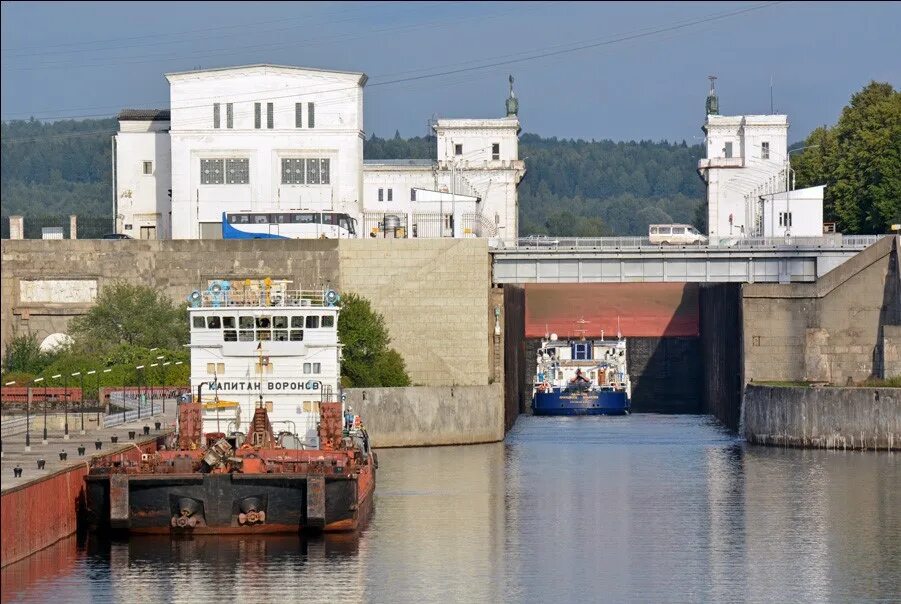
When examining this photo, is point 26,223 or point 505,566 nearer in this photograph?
point 505,566

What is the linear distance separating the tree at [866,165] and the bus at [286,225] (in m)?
37.8

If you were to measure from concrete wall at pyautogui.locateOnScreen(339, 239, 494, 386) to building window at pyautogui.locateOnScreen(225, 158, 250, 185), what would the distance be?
59.0 feet

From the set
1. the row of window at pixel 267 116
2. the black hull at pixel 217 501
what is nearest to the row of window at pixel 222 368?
the black hull at pixel 217 501

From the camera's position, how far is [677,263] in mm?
93438

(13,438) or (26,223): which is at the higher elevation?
(26,223)

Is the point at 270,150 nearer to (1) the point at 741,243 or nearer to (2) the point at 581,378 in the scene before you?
(2) the point at 581,378

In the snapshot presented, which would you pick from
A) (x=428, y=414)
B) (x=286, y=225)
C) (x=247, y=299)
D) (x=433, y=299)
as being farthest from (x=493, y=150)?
(x=247, y=299)

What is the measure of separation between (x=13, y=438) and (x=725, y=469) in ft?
95.5

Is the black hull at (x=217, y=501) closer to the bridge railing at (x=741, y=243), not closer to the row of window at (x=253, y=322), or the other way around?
the row of window at (x=253, y=322)

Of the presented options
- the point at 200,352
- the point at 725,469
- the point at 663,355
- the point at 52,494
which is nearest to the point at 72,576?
the point at 52,494

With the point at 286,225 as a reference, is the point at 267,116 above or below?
above

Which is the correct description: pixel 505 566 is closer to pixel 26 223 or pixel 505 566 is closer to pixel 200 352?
pixel 200 352

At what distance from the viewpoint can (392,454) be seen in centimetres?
8050

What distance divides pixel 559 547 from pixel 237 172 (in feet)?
191
